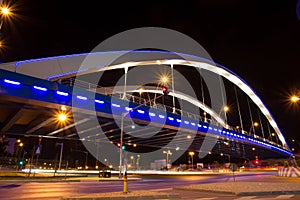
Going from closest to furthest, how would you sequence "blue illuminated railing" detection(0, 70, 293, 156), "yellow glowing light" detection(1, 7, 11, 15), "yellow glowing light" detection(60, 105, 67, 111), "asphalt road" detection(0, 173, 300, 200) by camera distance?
"asphalt road" detection(0, 173, 300, 200)
"yellow glowing light" detection(1, 7, 11, 15)
"blue illuminated railing" detection(0, 70, 293, 156)
"yellow glowing light" detection(60, 105, 67, 111)

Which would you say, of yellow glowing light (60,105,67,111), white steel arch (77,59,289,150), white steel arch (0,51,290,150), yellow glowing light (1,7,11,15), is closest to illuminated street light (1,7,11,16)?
yellow glowing light (1,7,11,15)

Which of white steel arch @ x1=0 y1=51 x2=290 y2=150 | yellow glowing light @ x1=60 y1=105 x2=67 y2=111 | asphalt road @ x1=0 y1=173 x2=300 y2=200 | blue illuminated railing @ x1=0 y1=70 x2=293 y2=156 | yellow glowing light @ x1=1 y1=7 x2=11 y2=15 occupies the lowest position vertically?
asphalt road @ x1=0 y1=173 x2=300 y2=200

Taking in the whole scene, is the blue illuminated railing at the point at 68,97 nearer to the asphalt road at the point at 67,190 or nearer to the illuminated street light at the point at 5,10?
the asphalt road at the point at 67,190

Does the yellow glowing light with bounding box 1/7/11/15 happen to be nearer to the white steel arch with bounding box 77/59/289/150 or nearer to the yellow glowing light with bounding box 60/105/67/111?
the yellow glowing light with bounding box 60/105/67/111

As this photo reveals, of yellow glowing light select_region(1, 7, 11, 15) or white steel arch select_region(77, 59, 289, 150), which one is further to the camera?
white steel arch select_region(77, 59, 289, 150)

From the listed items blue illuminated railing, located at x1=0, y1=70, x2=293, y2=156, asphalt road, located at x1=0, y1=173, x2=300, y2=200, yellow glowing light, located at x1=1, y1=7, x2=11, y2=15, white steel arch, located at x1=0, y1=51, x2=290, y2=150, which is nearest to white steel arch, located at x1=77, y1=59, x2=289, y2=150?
white steel arch, located at x1=0, y1=51, x2=290, y2=150

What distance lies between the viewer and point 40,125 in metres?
36.2

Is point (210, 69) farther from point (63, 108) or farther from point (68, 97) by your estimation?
point (63, 108)

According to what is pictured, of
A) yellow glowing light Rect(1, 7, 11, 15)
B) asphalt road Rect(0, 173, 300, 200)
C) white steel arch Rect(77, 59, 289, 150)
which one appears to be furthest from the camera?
white steel arch Rect(77, 59, 289, 150)

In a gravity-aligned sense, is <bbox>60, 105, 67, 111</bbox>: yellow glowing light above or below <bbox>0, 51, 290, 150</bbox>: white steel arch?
below

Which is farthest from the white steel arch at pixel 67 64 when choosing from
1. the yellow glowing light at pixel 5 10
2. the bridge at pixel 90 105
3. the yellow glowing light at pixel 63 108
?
the yellow glowing light at pixel 5 10

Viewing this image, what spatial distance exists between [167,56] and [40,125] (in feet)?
99.8

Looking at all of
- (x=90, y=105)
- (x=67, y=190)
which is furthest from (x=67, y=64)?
(x=67, y=190)

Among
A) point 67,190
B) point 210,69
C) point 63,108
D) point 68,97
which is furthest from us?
point 210,69
